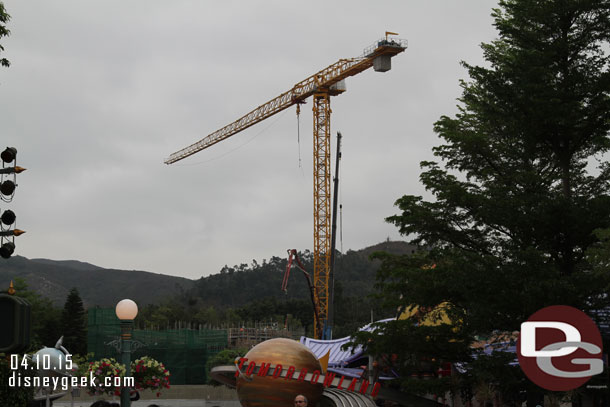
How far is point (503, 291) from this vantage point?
948 inches

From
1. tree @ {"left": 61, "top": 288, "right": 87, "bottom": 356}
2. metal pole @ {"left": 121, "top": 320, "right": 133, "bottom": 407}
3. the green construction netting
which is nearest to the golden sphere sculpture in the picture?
metal pole @ {"left": 121, "top": 320, "right": 133, "bottom": 407}

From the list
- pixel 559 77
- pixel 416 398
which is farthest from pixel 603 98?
pixel 416 398

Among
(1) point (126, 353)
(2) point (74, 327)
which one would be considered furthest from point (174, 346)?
(1) point (126, 353)

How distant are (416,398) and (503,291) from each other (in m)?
7.69

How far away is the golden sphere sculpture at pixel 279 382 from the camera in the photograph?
74.8 ft

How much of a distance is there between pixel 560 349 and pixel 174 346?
229 feet

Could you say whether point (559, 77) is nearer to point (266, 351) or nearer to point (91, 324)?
point (266, 351)

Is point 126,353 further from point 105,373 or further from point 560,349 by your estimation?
point 105,373

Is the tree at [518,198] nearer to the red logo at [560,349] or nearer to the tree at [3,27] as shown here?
the red logo at [560,349]

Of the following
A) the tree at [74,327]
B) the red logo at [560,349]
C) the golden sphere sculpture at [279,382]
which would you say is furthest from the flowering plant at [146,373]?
the tree at [74,327]

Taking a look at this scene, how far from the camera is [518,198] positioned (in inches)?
1027

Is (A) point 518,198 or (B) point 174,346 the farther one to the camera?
(B) point 174,346

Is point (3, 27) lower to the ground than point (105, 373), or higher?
higher

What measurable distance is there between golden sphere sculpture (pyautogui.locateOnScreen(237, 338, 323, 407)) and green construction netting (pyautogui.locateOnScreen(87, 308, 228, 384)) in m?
62.5
